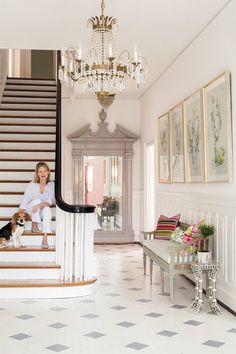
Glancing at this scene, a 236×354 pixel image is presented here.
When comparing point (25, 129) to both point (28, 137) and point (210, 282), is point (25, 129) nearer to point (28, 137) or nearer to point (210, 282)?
point (28, 137)

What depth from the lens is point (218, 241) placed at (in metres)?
5.27

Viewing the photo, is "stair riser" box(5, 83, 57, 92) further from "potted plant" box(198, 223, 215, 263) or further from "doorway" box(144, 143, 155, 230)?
"potted plant" box(198, 223, 215, 263)

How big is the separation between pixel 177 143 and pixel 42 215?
2447mm

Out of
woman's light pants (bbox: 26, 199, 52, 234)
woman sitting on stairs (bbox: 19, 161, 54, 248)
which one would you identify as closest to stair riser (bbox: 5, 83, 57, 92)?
woman sitting on stairs (bbox: 19, 161, 54, 248)

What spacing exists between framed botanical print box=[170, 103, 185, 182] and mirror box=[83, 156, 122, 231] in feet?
10.3

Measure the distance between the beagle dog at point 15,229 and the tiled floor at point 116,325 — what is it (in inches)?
35.5

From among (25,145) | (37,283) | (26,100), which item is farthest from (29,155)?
(37,283)

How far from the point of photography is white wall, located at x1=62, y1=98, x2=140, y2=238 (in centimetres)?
1047

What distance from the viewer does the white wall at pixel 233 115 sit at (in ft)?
16.0

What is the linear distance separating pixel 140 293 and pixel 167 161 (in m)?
2.85

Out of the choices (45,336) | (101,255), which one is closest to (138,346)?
(45,336)

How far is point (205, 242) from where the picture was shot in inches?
211

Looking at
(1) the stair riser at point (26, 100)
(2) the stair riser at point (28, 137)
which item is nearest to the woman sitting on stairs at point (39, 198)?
(2) the stair riser at point (28, 137)

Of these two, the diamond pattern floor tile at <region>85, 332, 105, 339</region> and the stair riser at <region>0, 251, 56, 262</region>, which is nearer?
the diamond pattern floor tile at <region>85, 332, 105, 339</region>
